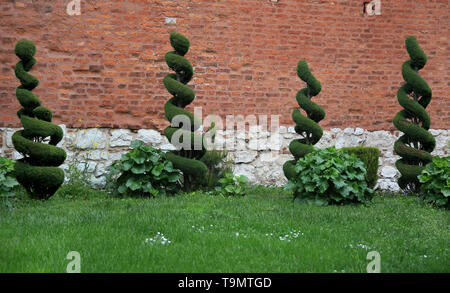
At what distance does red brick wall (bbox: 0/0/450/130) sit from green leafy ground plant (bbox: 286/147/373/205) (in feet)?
8.19

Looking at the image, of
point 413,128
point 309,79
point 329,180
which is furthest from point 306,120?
point 413,128

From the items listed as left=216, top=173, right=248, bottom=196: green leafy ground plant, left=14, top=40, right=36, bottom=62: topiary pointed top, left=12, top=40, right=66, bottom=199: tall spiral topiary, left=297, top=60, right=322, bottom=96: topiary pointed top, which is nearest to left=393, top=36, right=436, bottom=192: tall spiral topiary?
left=297, top=60, right=322, bottom=96: topiary pointed top

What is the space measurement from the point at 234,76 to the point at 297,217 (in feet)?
13.9

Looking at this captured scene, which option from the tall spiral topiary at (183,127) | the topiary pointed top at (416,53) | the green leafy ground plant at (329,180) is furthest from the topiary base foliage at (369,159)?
the tall spiral topiary at (183,127)

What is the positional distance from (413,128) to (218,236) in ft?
15.9

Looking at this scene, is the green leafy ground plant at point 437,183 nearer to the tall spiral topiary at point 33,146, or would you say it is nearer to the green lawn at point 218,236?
the green lawn at point 218,236

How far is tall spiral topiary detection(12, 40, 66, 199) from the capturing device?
5.77 metres

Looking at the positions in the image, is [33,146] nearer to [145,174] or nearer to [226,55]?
[145,174]

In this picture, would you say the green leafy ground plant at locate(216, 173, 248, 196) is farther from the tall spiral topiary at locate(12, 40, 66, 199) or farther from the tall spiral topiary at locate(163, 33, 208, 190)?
the tall spiral topiary at locate(12, 40, 66, 199)

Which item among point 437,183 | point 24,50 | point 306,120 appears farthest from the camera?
point 306,120

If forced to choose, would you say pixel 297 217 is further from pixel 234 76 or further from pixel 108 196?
pixel 234 76

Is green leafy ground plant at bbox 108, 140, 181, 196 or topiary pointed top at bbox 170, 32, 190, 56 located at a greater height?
topiary pointed top at bbox 170, 32, 190, 56

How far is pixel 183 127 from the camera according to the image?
21.8ft

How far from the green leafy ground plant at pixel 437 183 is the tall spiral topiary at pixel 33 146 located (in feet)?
18.6
